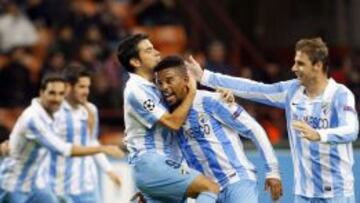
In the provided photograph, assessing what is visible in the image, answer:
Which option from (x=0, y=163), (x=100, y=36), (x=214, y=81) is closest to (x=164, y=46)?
(x=100, y=36)

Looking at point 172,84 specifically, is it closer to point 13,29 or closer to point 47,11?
point 13,29

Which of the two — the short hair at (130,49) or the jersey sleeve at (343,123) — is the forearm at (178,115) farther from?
the jersey sleeve at (343,123)

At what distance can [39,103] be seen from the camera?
1236 cm

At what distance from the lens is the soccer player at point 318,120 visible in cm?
954

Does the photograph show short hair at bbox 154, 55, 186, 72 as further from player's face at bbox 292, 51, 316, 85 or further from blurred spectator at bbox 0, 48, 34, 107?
blurred spectator at bbox 0, 48, 34, 107

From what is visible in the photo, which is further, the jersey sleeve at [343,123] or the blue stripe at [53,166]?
the blue stripe at [53,166]

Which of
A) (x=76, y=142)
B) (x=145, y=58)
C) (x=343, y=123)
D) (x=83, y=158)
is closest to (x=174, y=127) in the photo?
(x=145, y=58)

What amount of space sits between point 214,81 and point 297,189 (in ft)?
3.32

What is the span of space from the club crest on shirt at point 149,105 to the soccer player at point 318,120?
0.94m

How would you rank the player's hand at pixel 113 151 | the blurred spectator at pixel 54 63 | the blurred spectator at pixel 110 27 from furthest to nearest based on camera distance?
the blurred spectator at pixel 110 27 < the blurred spectator at pixel 54 63 < the player's hand at pixel 113 151

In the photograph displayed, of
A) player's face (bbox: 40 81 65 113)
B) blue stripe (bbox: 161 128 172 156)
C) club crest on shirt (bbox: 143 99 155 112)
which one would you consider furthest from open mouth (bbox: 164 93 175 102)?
player's face (bbox: 40 81 65 113)

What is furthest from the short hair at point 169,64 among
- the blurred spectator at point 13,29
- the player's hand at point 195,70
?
the blurred spectator at point 13,29

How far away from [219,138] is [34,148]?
303 centimetres

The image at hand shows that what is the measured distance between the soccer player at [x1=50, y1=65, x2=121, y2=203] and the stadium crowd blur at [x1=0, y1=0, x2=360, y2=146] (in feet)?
11.5
